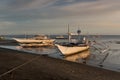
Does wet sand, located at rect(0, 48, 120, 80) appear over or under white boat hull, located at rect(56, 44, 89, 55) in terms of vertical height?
over

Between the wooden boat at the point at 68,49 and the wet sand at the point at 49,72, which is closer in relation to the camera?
the wet sand at the point at 49,72

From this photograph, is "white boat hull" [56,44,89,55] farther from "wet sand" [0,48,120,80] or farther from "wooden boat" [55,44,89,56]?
"wet sand" [0,48,120,80]

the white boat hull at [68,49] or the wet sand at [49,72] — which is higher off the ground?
the wet sand at [49,72]

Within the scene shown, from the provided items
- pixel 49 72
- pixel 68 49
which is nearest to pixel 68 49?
pixel 68 49

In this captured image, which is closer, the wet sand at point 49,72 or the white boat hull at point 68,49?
the wet sand at point 49,72

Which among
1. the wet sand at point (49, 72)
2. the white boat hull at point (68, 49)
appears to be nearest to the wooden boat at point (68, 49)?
the white boat hull at point (68, 49)

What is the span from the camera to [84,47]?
163 ft

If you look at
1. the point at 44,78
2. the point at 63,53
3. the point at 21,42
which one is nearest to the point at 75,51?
the point at 63,53

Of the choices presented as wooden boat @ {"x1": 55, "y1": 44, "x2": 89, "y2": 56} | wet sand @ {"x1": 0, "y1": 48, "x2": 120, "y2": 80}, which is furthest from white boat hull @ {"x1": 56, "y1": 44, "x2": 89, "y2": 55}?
wet sand @ {"x1": 0, "y1": 48, "x2": 120, "y2": 80}

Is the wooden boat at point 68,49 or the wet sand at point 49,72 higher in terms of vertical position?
the wet sand at point 49,72

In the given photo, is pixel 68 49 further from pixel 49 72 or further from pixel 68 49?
pixel 49 72

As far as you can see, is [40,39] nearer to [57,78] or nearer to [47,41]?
[47,41]

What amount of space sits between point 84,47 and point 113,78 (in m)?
32.9

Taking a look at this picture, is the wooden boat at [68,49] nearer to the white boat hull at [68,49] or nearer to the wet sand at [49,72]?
the white boat hull at [68,49]
